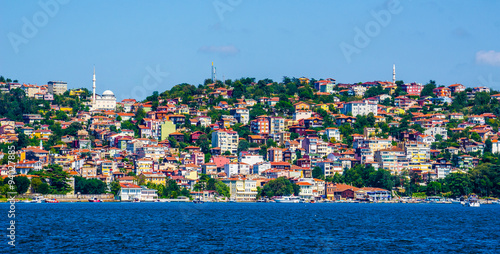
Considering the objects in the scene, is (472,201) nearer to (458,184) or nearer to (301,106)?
(458,184)

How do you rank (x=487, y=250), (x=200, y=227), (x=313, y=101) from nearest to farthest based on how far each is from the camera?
(x=487, y=250) < (x=200, y=227) < (x=313, y=101)

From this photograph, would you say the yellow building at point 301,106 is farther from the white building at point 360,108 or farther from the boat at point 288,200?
the boat at point 288,200

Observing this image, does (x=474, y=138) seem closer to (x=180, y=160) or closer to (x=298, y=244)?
(x=180, y=160)

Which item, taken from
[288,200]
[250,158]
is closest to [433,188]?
[288,200]

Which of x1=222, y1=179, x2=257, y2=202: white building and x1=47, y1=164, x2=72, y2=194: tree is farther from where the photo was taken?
x1=222, y1=179, x2=257, y2=202: white building

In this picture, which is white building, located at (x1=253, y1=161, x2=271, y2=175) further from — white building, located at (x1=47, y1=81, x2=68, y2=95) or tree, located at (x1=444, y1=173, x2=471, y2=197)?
white building, located at (x1=47, y1=81, x2=68, y2=95)

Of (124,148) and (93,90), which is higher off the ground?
(93,90)

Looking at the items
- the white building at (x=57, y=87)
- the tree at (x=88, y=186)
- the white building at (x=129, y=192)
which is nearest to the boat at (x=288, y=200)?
the white building at (x=129, y=192)

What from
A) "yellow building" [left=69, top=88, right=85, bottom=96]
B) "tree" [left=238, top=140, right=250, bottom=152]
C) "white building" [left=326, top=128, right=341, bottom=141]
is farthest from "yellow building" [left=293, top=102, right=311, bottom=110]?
"yellow building" [left=69, top=88, right=85, bottom=96]

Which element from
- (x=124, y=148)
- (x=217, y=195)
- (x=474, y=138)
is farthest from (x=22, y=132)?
(x=474, y=138)
